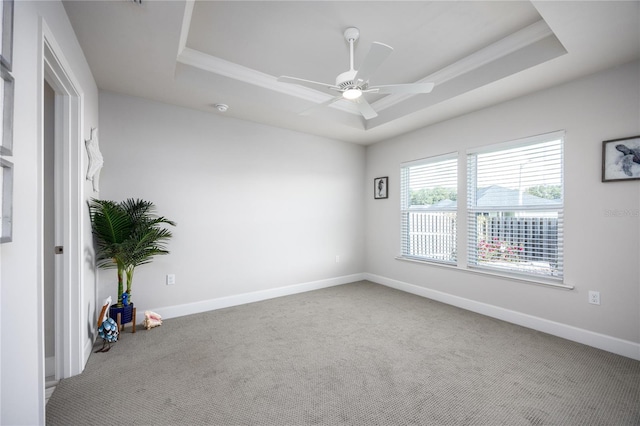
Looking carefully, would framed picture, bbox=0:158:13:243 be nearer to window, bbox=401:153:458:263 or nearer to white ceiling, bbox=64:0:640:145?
white ceiling, bbox=64:0:640:145

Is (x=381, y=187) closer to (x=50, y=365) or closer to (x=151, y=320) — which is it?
(x=151, y=320)

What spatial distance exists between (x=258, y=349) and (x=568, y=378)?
247 cm

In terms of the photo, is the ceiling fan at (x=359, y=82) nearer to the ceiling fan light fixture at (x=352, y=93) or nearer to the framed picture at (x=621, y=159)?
the ceiling fan light fixture at (x=352, y=93)

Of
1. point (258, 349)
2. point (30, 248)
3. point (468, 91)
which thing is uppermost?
point (468, 91)

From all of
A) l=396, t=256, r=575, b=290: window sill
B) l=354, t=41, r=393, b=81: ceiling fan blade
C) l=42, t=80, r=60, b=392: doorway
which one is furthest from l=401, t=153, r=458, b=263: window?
l=42, t=80, r=60, b=392: doorway

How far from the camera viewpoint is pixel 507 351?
2535 millimetres

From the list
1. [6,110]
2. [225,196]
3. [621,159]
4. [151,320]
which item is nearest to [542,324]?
[621,159]

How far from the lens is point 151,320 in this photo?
300 cm

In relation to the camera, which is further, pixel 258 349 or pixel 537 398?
pixel 258 349

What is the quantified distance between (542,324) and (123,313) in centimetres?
429

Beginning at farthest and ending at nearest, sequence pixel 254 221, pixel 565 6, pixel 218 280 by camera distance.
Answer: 1. pixel 254 221
2. pixel 218 280
3. pixel 565 6

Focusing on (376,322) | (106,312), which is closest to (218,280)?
(106,312)

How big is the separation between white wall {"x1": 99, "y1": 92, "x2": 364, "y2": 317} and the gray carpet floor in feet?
2.15

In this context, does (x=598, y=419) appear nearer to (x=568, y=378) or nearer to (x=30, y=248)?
(x=568, y=378)
